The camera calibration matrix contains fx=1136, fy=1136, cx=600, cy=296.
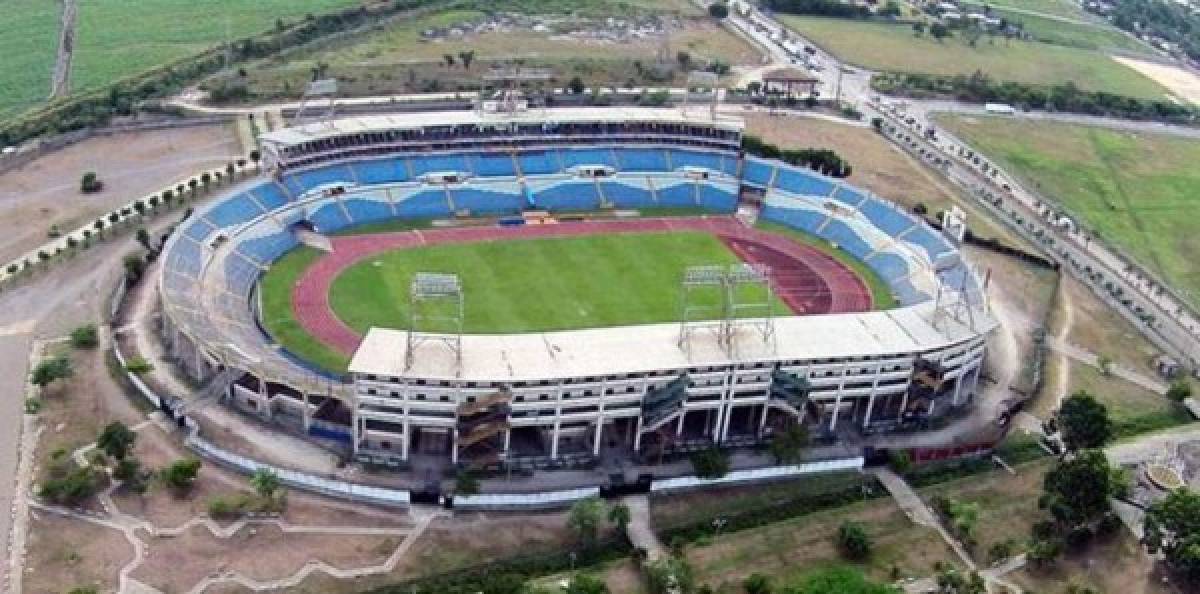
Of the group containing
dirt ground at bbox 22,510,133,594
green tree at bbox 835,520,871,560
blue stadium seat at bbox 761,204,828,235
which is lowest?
green tree at bbox 835,520,871,560

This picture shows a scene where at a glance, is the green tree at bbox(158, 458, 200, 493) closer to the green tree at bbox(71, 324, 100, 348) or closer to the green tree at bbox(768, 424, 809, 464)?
the green tree at bbox(71, 324, 100, 348)

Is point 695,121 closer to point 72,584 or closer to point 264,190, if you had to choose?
point 264,190

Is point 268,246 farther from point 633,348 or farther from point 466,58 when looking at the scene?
point 466,58

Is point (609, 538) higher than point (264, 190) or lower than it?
lower

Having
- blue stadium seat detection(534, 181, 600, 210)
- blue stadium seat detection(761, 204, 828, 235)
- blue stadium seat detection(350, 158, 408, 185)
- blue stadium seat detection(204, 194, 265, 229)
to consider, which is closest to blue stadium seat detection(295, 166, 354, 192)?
blue stadium seat detection(350, 158, 408, 185)

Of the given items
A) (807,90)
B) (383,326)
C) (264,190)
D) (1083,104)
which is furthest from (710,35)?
(383,326)

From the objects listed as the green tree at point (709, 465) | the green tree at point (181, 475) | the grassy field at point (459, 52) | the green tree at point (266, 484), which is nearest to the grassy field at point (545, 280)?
the green tree at point (709, 465)
